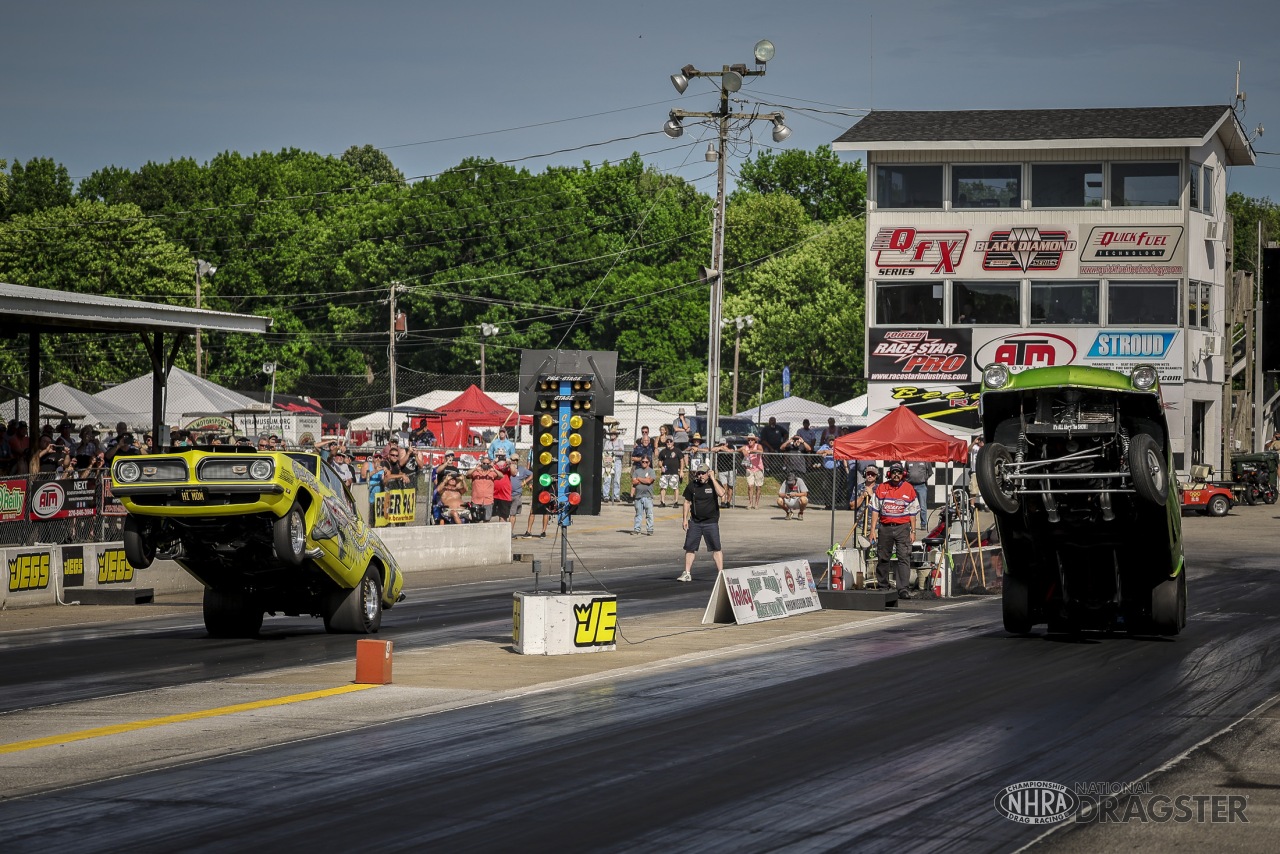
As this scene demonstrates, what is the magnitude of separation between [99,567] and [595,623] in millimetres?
10564

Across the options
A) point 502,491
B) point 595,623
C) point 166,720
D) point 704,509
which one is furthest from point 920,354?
point 166,720

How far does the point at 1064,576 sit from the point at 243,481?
9199mm

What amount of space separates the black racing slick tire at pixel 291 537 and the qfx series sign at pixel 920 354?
34.9 metres

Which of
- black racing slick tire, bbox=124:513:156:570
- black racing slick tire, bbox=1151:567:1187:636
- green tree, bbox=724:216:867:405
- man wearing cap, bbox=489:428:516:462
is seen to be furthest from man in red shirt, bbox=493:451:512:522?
green tree, bbox=724:216:867:405

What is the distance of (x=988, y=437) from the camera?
16188mm

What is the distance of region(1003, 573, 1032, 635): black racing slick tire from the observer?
56.7ft

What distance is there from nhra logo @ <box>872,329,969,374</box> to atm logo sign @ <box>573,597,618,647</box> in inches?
1327

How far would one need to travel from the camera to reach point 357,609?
59.3 feet

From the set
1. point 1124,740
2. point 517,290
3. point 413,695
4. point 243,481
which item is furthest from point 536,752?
point 517,290

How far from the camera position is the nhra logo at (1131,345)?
1870 inches

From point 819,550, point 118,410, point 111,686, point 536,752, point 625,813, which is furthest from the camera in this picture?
point 118,410

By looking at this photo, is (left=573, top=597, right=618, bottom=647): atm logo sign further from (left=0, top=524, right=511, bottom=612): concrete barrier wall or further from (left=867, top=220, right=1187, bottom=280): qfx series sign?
(left=867, top=220, right=1187, bottom=280): qfx series sign

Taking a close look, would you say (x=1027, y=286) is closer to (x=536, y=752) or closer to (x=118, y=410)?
(x=118, y=410)

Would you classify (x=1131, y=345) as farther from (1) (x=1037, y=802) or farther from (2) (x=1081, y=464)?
(1) (x=1037, y=802)
